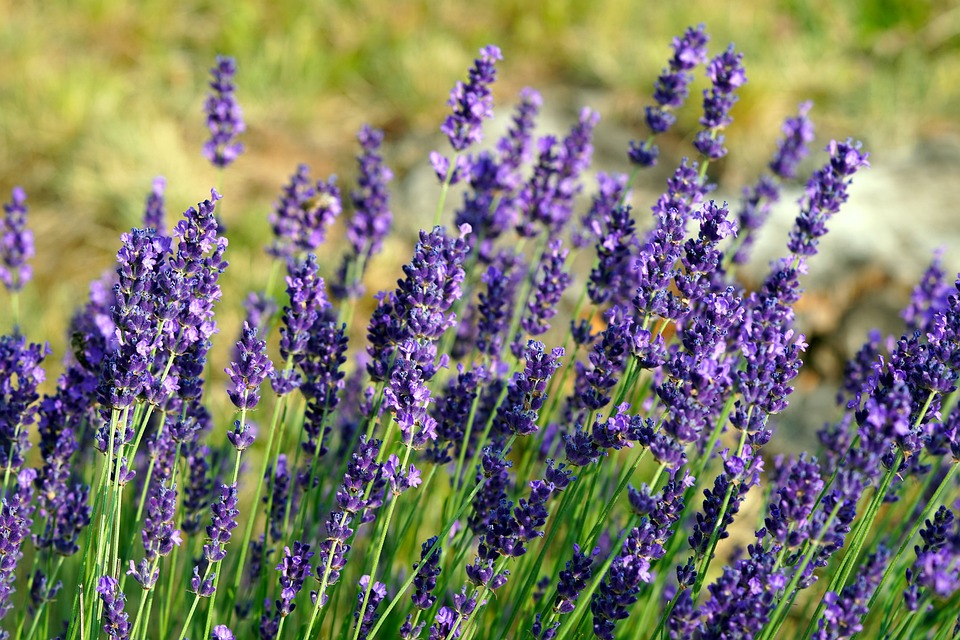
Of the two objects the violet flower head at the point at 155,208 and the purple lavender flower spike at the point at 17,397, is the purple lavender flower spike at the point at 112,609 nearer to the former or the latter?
the purple lavender flower spike at the point at 17,397

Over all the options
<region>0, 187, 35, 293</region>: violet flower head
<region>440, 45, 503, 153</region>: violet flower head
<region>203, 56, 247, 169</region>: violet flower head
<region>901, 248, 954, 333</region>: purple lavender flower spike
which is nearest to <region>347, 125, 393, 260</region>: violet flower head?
<region>203, 56, 247, 169</region>: violet flower head

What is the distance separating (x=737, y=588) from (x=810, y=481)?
0.19m

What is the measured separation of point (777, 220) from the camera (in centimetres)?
550

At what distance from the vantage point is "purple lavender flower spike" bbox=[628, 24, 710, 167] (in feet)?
7.57

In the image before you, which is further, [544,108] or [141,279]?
[544,108]

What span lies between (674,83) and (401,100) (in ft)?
15.9

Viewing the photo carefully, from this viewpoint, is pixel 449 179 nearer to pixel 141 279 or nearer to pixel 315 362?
pixel 315 362

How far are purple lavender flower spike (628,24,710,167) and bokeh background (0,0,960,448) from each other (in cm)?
293

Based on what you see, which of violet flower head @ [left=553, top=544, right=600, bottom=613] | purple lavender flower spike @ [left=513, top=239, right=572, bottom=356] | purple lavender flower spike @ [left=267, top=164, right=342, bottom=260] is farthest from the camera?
purple lavender flower spike @ [left=267, top=164, right=342, bottom=260]

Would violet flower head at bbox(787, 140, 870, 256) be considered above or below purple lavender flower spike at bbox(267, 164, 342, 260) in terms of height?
below

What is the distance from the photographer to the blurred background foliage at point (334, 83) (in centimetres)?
593

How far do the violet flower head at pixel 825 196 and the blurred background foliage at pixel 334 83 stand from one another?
3.74 metres

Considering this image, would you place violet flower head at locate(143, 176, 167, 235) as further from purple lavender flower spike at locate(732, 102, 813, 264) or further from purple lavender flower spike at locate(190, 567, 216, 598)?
purple lavender flower spike at locate(732, 102, 813, 264)

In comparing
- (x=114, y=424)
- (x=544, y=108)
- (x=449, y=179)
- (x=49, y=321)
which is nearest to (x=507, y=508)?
(x=114, y=424)
